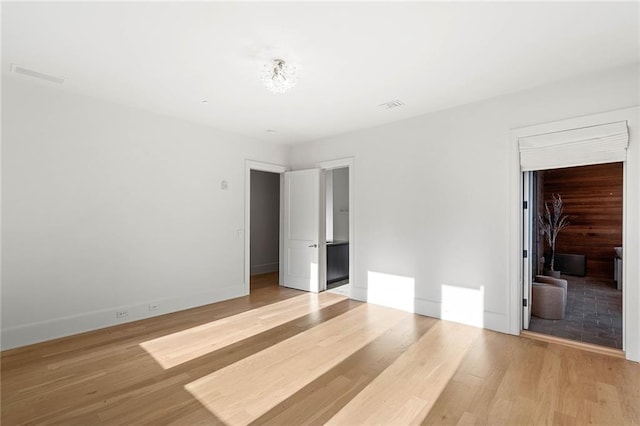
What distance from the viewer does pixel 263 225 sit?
7.75 metres

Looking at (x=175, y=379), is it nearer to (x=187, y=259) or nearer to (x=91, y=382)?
(x=91, y=382)

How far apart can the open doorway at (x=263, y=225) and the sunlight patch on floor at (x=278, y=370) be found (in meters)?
3.77

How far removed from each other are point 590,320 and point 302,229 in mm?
4344

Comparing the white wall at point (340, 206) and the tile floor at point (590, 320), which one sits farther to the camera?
the white wall at point (340, 206)

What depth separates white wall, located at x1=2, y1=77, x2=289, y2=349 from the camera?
126 inches

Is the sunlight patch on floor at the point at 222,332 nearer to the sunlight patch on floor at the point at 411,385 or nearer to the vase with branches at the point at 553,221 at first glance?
the sunlight patch on floor at the point at 411,385

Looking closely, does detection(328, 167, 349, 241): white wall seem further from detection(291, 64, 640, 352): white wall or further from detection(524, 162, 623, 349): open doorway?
detection(524, 162, 623, 349): open doorway

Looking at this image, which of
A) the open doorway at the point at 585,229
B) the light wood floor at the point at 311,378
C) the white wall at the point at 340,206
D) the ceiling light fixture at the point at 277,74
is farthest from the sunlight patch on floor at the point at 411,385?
the white wall at the point at 340,206

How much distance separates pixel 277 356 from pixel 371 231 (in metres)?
2.46

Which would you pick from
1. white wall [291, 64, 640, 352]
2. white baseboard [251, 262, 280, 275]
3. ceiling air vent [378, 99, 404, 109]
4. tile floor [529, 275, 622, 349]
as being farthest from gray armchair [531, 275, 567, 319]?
white baseboard [251, 262, 280, 275]

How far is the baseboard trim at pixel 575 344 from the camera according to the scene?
2986 mm

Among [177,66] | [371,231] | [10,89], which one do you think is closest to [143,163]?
[10,89]

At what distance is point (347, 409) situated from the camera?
2162 millimetres

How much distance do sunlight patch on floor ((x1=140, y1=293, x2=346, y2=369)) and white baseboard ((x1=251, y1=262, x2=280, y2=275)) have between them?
8.61 ft
